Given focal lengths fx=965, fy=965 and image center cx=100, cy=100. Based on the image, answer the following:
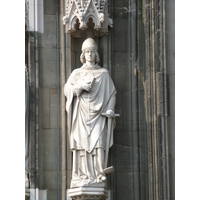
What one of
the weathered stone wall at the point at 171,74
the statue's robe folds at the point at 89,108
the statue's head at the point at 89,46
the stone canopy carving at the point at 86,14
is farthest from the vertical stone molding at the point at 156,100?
the statue's head at the point at 89,46

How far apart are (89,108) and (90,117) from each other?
0.14m

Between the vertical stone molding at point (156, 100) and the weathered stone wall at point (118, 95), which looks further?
the weathered stone wall at point (118, 95)

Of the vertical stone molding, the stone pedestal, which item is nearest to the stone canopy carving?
the vertical stone molding

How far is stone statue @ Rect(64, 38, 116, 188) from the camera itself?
14398 millimetres

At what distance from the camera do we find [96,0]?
14.9m

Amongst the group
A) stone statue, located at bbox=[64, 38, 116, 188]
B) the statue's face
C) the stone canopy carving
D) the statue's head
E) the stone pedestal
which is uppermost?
the stone canopy carving

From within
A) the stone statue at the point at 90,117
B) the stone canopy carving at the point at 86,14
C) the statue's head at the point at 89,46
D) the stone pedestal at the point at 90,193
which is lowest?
the stone pedestal at the point at 90,193

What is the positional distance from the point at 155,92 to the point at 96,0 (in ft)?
5.57

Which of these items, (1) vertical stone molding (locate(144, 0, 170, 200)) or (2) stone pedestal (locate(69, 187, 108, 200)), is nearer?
(2) stone pedestal (locate(69, 187, 108, 200))

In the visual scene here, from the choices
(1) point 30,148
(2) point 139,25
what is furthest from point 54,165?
(2) point 139,25

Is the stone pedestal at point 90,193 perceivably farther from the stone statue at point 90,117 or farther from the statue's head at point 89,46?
the statue's head at point 89,46

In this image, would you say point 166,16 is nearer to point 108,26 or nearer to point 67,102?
point 108,26

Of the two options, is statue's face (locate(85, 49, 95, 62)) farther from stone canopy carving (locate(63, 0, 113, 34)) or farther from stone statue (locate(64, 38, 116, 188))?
stone canopy carving (locate(63, 0, 113, 34))

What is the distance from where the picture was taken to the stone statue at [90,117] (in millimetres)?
14398
